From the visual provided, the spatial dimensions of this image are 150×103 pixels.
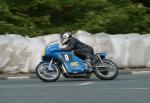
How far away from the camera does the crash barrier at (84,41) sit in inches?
822

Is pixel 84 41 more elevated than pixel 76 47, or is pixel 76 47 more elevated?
pixel 84 41

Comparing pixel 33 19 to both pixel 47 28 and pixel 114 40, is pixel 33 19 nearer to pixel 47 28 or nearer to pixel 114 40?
pixel 47 28

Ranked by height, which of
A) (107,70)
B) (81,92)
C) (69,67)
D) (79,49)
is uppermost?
(79,49)

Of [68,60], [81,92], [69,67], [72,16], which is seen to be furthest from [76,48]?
[72,16]

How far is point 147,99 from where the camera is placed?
12.6 meters

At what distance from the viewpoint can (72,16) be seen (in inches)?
1139

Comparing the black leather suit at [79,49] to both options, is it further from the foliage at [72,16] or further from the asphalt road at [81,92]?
the foliage at [72,16]

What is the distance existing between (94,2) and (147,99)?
639 inches

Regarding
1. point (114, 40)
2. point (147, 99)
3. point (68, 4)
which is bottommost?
point (147, 99)

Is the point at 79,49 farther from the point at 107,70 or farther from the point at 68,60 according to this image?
the point at 107,70

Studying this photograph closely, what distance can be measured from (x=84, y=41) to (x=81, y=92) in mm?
7648

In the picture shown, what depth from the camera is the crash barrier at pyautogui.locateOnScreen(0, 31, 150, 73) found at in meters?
20.9

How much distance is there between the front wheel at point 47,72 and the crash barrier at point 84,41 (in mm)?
3261

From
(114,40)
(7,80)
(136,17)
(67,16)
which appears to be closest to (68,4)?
A: (67,16)
